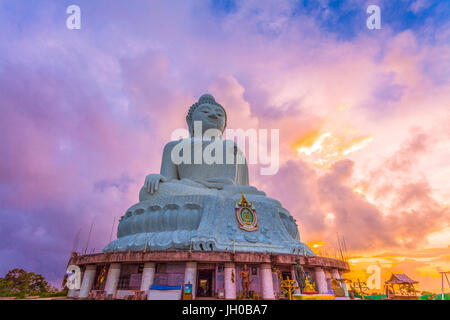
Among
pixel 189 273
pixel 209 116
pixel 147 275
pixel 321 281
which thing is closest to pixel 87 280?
pixel 147 275

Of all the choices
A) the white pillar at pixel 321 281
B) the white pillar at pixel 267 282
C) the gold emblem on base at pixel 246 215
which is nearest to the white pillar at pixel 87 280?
the gold emblem on base at pixel 246 215

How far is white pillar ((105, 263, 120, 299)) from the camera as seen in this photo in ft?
31.9

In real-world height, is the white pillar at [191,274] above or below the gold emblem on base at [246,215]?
below

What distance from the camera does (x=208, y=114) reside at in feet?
65.2

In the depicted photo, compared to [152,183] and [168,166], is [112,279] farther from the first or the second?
[168,166]

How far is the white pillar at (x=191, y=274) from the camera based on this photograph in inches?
359

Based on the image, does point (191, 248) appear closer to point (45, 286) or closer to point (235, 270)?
point (235, 270)

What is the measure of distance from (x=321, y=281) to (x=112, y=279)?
876cm

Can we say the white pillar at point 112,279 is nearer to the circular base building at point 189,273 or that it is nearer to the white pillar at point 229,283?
the circular base building at point 189,273

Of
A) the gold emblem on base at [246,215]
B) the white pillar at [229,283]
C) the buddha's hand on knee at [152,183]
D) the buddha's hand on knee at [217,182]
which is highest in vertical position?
the buddha's hand on knee at [217,182]

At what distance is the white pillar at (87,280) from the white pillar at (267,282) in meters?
7.37

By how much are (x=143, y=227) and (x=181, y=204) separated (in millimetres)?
2312
